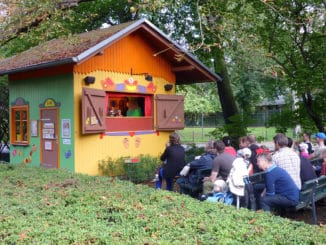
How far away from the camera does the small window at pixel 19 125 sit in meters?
13.1

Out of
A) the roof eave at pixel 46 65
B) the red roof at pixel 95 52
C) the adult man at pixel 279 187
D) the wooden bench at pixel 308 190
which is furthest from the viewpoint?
the red roof at pixel 95 52

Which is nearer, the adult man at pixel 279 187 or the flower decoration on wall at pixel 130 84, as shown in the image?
the adult man at pixel 279 187

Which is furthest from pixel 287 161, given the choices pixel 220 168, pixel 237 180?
pixel 220 168

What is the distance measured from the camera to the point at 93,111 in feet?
36.6

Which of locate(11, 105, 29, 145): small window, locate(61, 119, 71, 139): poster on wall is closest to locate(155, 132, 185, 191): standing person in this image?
locate(61, 119, 71, 139): poster on wall

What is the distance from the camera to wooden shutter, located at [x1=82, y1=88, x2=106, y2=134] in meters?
11.0

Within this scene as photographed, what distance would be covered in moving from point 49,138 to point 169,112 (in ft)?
13.0

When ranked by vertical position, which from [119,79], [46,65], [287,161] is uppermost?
[46,65]

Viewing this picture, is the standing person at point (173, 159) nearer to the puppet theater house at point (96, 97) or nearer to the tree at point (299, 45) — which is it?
the puppet theater house at point (96, 97)

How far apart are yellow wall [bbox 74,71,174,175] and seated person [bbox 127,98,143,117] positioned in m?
0.81

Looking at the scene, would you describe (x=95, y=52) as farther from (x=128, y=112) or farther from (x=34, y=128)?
(x=34, y=128)

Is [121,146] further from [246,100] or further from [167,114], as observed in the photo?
[246,100]

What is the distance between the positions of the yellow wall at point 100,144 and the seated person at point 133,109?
81 cm

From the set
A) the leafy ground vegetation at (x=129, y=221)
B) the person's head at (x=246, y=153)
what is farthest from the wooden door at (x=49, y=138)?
the person's head at (x=246, y=153)
